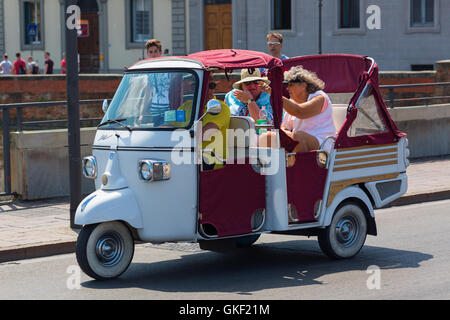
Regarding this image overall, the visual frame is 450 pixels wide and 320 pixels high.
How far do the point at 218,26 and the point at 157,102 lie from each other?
32.8 metres

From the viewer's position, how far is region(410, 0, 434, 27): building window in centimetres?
3594

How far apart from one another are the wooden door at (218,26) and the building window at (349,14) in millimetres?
5401

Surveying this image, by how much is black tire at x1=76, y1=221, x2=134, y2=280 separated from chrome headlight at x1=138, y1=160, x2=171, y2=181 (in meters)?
0.53

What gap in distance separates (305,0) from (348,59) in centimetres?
2792

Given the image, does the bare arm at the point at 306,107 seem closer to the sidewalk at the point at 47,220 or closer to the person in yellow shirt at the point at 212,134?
the person in yellow shirt at the point at 212,134

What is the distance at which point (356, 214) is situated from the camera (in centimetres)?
968

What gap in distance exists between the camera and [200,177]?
8.48 m

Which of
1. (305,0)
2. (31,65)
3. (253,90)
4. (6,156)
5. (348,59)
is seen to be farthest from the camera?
(31,65)

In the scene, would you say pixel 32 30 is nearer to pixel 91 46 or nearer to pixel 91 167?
pixel 91 46

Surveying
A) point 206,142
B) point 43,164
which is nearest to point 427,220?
point 206,142

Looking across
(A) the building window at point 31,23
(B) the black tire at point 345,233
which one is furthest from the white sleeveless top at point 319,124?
(A) the building window at point 31,23

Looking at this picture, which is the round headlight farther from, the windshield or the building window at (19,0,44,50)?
the building window at (19,0,44,50)

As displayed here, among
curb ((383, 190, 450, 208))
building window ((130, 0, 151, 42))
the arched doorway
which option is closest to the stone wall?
curb ((383, 190, 450, 208))

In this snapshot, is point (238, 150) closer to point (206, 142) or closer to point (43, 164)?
point (206, 142)
